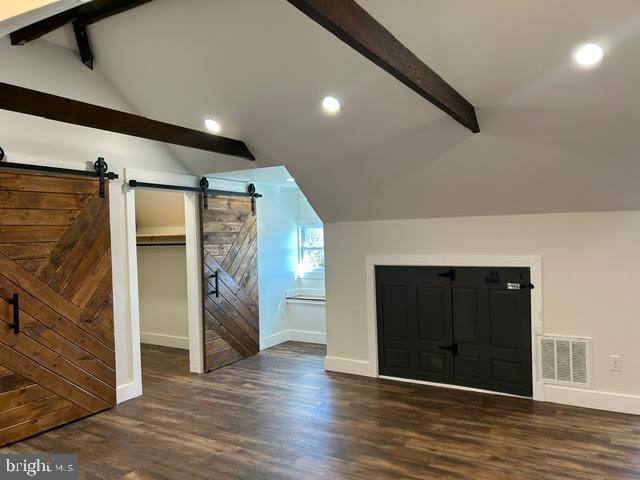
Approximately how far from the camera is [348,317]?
534 centimetres

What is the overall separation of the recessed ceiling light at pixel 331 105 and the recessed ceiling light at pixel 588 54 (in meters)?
1.71

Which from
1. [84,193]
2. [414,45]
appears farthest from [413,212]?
[84,193]

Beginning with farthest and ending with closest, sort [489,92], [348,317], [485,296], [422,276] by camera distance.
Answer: [348,317] → [422,276] → [485,296] → [489,92]

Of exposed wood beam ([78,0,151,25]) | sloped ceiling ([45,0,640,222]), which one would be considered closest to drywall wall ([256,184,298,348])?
sloped ceiling ([45,0,640,222])

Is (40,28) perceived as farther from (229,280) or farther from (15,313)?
(229,280)

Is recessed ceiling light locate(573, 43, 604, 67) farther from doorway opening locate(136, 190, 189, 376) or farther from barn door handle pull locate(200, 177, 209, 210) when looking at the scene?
doorway opening locate(136, 190, 189, 376)

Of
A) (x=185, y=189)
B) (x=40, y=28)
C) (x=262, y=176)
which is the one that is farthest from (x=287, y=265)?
(x=40, y=28)

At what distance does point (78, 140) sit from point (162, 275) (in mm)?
2978

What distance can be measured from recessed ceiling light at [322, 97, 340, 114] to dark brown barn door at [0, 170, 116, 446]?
2.22 m

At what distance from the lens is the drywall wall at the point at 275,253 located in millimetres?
6457

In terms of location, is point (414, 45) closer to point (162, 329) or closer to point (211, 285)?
point (211, 285)

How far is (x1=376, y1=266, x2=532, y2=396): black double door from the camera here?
4441 millimetres

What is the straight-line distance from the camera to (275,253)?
673 centimetres

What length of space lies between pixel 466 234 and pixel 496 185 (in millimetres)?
661
